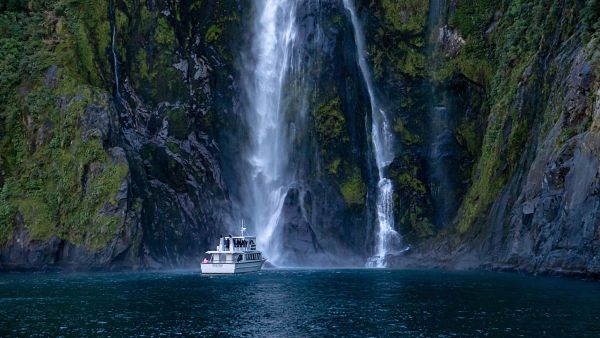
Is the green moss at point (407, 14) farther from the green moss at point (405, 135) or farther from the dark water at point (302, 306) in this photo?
the dark water at point (302, 306)

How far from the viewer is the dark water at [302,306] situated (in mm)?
33344

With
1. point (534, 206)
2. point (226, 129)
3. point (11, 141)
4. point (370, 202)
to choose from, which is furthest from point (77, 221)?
point (534, 206)

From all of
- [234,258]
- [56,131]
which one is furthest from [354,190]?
[56,131]

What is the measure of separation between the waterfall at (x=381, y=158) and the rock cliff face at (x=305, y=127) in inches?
35.3

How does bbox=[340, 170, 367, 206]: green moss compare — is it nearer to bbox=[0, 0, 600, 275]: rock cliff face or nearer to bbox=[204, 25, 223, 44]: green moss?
bbox=[0, 0, 600, 275]: rock cliff face

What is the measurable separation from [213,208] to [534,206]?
3553 centimetres

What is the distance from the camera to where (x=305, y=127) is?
8419cm

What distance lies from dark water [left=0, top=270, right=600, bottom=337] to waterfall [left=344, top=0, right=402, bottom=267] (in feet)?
68.4

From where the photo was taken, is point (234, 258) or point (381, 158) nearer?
point (234, 258)

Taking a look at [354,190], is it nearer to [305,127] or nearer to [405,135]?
[305,127]

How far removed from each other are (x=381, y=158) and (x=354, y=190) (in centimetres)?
638

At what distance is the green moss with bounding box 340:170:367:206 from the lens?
81188 millimetres

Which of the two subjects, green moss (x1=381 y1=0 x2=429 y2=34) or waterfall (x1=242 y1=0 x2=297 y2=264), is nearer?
waterfall (x1=242 y1=0 x2=297 y2=264)

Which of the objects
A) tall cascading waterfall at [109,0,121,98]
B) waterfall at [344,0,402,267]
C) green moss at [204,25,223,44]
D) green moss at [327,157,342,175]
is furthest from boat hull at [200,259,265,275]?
green moss at [204,25,223,44]
